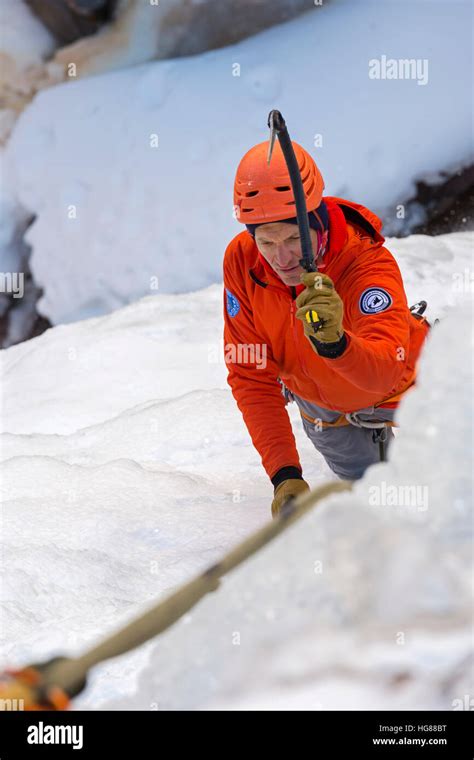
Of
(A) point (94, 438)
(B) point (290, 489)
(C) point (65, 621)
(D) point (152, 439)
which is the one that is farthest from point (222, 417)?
(C) point (65, 621)

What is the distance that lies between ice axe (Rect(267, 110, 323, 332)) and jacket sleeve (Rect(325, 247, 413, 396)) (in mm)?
176

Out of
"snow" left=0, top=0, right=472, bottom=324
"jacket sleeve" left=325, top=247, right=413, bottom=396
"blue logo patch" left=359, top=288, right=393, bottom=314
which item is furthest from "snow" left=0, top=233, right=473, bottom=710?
"snow" left=0, top=0, right=472, bottom=324

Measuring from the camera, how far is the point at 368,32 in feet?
22.3

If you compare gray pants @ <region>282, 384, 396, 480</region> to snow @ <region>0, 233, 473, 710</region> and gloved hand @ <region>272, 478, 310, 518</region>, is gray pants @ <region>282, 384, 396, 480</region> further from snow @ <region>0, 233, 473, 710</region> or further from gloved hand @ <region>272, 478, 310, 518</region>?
gloved hand @ <region>272, 478, 310, 518</region>

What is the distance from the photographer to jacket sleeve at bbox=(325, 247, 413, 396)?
75.9 inches

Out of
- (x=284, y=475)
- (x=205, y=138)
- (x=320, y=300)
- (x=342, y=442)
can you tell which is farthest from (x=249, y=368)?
(x=205, y=138)

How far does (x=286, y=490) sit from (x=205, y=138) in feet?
16.8

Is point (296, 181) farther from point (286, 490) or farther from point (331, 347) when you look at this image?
point (286, 490)

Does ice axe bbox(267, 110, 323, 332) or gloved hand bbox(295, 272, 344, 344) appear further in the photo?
gloved hand bbox(295, 272, 344, 344)

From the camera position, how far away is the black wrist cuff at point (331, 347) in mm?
1844

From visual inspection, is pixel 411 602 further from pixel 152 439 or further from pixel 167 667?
pixel 152 439

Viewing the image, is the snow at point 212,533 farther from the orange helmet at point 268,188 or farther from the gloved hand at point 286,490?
the orange helmet at point 268,188

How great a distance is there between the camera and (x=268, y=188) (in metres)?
2.06

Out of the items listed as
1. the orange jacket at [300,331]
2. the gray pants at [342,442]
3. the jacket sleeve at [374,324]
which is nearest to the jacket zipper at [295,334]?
the orange jacket at [300,331]
